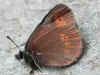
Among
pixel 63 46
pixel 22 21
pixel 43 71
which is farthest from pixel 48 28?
pixel 22 21

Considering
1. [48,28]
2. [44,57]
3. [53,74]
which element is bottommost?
[53,74]

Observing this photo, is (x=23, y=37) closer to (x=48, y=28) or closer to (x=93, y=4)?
(x=48, y=28)

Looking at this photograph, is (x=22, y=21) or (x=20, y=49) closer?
(x=20, y=49)

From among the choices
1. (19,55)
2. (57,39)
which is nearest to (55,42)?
(57,39)

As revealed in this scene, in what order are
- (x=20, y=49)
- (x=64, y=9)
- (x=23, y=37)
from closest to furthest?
(x=64, y=9)
(x=20, y=49)
(x=23, y=37)

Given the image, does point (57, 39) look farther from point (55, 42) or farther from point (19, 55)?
point (19, 55)
